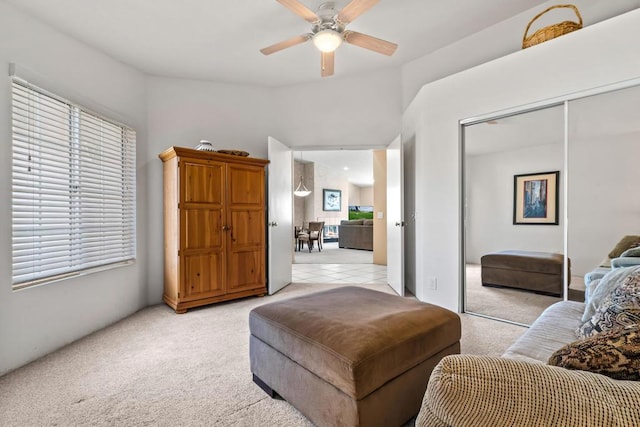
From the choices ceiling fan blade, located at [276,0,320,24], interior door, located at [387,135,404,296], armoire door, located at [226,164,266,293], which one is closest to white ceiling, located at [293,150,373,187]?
interior door, located at [387,135,404,296]

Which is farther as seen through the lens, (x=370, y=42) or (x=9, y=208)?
(x=370, y=42)

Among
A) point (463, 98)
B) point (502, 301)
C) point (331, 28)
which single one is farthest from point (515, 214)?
point (331, 28)

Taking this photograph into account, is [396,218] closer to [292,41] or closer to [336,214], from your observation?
[292,41]

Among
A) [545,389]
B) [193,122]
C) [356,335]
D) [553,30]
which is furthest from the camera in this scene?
[193,122]

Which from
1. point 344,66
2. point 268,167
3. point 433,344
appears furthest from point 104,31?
point 433,344

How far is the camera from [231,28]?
9.59 feet

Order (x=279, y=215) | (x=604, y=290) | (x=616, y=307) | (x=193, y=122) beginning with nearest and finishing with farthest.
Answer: (x=616, y=307) → (x=604, y=290) → (x=193, y=122) → (x=279, y=215)

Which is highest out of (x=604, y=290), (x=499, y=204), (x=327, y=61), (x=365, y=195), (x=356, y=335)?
(x=327, y=61)

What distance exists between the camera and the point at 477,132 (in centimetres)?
309

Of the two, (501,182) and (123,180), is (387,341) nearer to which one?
(501,182)

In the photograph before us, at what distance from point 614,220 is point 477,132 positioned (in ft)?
4.26

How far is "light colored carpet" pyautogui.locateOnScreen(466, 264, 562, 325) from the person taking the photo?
9.20ft

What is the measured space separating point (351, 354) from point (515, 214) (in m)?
2.42

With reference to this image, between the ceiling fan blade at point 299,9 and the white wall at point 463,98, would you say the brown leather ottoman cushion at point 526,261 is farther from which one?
the ceiling fan blade at point 299,9
